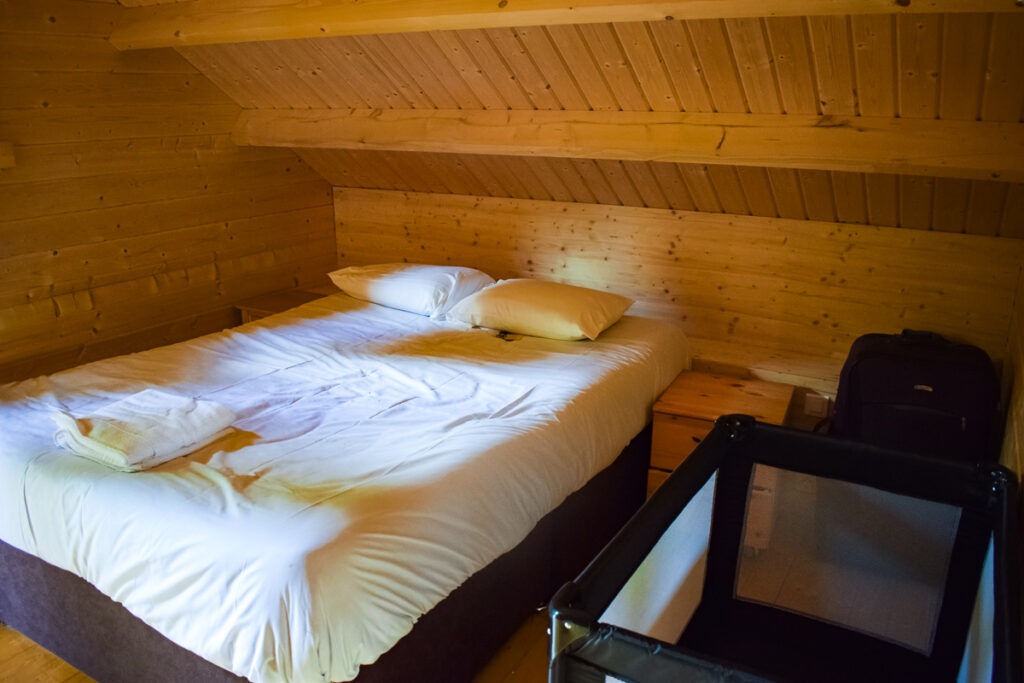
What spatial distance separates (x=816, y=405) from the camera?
3012 mm

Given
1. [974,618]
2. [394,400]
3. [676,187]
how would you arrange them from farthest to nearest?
[676,187]
[394,400]
[974,618]

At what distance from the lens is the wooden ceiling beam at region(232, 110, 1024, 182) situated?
2.11 m

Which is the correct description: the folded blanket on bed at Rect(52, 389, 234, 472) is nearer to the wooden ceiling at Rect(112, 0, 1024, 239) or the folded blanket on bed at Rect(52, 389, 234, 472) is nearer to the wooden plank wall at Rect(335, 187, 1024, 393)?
the wooden ceiling at Rect(112, 0, 1024, 239)

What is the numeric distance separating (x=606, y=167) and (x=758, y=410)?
1123mm

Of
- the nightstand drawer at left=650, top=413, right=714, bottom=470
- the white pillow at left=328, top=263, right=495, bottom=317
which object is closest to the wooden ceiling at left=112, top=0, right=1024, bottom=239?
the white pillow at left=328, top=263, right=495, bottom=317

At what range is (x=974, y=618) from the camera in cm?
141

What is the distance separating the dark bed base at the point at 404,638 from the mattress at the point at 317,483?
97mm

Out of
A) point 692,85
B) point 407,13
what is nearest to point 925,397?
point 692,85

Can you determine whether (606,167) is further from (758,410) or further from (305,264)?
(305,264)

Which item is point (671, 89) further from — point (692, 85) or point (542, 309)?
point (542, 309)

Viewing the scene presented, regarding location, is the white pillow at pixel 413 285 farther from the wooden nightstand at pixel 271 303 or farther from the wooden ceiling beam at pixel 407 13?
the wooden ceiling beam at pixel 407 13

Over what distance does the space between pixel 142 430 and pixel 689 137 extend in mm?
1867

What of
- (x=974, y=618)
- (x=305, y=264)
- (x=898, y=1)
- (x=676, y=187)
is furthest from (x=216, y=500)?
(x=305, y=264)

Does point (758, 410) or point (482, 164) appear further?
point (482, 164)
